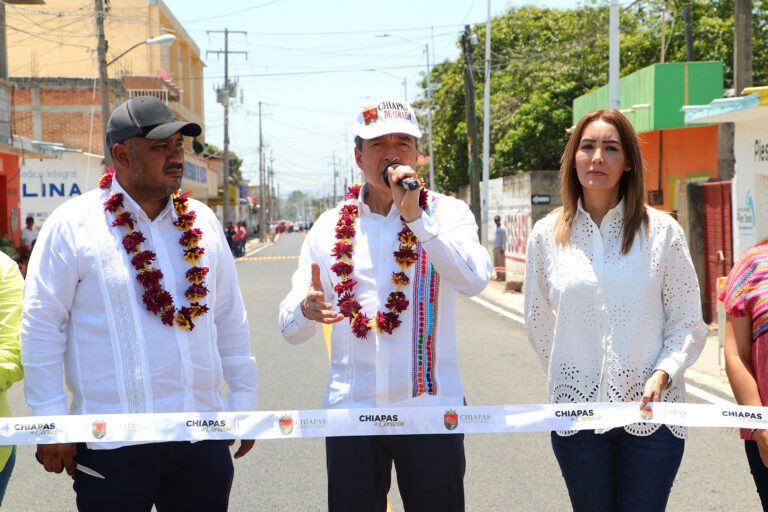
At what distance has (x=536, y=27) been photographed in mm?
44250

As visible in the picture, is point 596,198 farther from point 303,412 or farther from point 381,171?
point 303,412

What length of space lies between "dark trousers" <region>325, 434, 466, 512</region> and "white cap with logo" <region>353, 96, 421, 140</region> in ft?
3.62

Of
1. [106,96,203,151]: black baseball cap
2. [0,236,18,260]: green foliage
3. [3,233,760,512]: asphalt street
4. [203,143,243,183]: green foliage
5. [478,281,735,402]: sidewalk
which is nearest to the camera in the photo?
[106,96,203,151]: black baseball cap

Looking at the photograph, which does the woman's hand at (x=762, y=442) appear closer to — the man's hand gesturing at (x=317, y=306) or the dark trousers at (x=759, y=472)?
the dark trousers at (x=759, y=472)

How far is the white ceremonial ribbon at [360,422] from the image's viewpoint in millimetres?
2805

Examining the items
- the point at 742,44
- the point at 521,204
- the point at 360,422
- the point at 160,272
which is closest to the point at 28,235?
the point at 521,204

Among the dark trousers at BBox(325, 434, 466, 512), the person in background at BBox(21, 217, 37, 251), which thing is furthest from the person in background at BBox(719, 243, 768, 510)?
the person in background at BBox(21, 217, 37, 251)

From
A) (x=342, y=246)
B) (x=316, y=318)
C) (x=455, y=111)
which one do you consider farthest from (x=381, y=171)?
(x=455, y=111)

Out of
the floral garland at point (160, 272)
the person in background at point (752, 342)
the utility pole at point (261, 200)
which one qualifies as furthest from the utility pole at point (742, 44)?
the utility pole at point (261, 200)

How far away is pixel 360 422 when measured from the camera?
9.83ft

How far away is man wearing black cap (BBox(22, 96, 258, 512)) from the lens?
2.81 metres

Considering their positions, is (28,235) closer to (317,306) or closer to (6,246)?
(6,246)

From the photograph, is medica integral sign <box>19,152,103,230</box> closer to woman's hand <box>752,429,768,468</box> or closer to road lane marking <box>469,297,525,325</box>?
road lane marking <box>469,297,525,325</box>

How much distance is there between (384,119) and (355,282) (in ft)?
2.03
